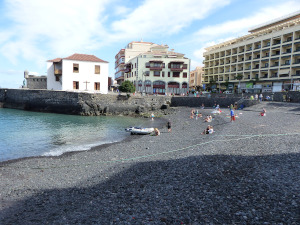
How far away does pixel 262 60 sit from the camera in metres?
62.6

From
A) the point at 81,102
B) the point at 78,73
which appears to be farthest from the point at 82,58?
the point at 81,102

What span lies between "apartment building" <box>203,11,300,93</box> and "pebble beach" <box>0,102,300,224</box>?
4965 cm

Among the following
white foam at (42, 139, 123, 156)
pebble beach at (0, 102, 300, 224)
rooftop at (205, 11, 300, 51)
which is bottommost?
white foam at (42, 139, 123, 156)

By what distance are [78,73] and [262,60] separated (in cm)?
5469

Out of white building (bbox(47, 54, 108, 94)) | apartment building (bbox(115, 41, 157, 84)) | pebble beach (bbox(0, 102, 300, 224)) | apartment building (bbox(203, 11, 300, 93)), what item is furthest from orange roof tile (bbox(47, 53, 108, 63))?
apartment building (bbox(203, 11, 300, 93))

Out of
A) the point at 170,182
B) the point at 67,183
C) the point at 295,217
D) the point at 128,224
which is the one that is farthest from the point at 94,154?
the point at 295,217

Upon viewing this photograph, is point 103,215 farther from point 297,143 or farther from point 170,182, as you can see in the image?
point 297,143

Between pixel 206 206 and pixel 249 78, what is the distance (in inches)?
2726

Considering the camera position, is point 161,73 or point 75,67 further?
point 161,73

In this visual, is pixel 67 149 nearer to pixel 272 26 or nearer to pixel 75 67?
pixel 75 67

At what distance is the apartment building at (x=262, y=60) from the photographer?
2146 inches

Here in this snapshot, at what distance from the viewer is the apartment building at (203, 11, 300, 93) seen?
5450cm

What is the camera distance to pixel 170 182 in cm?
959

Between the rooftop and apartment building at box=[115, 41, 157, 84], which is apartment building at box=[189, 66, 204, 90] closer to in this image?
the rooftop
